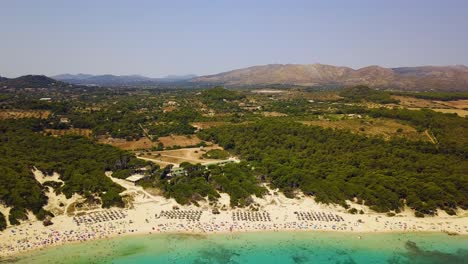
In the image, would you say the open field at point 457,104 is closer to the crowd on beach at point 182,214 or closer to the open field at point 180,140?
the open field at point 180,140

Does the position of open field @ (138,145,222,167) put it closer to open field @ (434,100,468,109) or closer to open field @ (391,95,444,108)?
open field @ (391,95,444,108)

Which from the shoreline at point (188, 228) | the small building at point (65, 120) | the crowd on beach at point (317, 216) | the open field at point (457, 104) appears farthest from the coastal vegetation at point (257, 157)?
the open field at point (457, 104)

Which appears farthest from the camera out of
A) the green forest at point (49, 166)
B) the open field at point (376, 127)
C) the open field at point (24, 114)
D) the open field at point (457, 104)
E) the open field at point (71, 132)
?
the open field at point (457, 104)

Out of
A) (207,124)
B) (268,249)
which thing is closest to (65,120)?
(207,124)

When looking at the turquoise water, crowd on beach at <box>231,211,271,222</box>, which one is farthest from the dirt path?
crowd on beach at <box>231,211,271,222</box>

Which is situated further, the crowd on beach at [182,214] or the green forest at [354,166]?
the green forest at [354,166]

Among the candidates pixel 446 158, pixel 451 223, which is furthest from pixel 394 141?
pixel 451 223

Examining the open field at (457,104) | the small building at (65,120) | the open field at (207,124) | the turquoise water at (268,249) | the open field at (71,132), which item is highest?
the small building at (65,120)

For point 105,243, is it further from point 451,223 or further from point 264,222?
point 451,223
